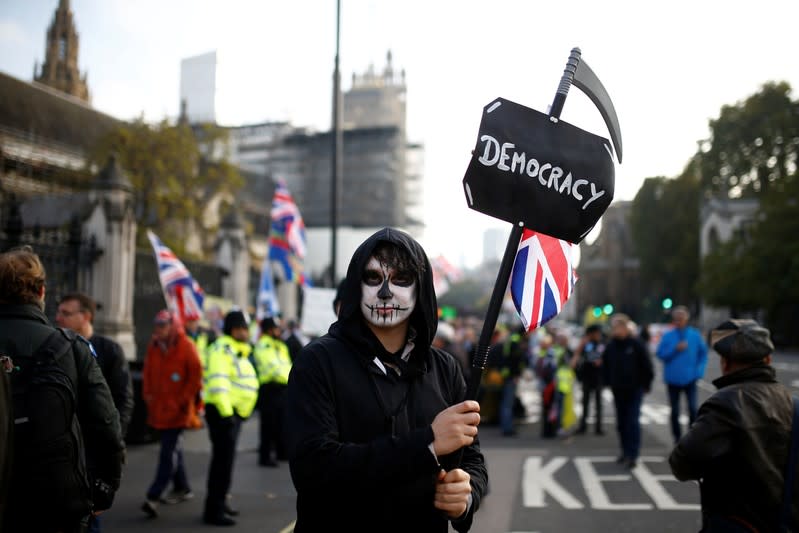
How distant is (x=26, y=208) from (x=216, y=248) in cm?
1584

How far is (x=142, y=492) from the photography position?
830 centimetres

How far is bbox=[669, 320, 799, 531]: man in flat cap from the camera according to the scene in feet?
11.8

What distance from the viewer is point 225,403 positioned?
701 cm

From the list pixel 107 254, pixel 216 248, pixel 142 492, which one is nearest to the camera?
pixel 142 492

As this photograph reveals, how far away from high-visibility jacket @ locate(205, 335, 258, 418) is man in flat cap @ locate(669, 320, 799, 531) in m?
4.17

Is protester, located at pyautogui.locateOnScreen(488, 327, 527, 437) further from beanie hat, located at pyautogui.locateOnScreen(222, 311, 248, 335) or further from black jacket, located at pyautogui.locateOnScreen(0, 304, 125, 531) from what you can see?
black jacket, located at pyautogui.locateOnScreen(0, 304, 125, 531)

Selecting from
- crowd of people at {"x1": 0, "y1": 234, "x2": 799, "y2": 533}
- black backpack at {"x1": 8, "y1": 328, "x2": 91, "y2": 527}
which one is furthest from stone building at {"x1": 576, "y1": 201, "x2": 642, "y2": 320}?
black backpack at {"x1": 8, "y1": 328, "x2": 91, "y2": 527}

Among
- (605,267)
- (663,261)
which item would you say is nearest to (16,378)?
(663,261)

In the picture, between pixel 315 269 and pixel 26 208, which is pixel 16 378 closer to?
pixel 26 208

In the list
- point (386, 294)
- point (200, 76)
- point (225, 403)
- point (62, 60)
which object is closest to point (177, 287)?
point (200, 76)

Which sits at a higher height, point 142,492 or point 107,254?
point 107,254

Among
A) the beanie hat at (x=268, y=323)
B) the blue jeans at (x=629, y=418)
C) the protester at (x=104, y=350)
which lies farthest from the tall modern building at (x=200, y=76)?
the blue jeans at (x=629, y=418)

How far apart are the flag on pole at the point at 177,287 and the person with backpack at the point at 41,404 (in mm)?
9285

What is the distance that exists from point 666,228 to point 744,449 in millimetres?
71348
